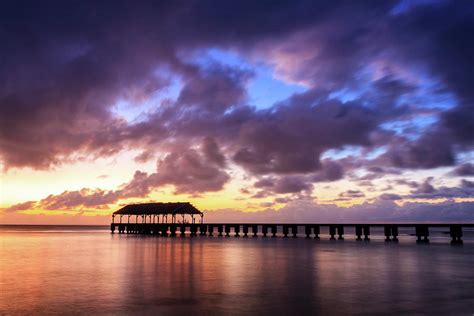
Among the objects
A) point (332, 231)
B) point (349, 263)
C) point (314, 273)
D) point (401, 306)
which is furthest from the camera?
point (332, 231)

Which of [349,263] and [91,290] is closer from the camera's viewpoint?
[91,290]

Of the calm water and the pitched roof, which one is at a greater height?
the pitched roof

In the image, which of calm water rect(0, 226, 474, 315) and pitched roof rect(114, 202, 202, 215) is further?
pitched roof rect(114, 202, 202, 215)

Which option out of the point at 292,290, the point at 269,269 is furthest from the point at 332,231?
the point at 292,290

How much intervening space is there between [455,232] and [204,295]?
54320 mm

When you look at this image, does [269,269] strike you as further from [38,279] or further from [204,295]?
[38,279]

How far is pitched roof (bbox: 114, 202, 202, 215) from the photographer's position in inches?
3177

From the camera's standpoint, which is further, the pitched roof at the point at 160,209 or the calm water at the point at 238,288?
the pitched roof at the point at 160,209

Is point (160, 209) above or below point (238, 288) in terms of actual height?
above

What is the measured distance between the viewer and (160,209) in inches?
3322

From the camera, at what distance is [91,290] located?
1788cm

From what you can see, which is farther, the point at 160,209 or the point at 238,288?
the point at 160,209

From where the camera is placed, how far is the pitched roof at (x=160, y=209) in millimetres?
80688

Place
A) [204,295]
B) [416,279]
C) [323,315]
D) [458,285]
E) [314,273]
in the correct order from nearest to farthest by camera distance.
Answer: [323,315], [204,295], [458,285], [416,279], [314,273]
